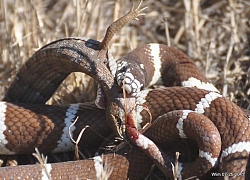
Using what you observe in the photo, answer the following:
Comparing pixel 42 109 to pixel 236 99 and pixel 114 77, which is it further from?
pixel 236 99

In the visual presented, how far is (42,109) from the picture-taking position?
484 cm

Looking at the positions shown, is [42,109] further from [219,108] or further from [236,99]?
[236,99]

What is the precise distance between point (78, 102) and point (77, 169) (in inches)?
48.8

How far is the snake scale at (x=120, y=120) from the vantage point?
13.4 ft

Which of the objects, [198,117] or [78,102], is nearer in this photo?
[198,117]

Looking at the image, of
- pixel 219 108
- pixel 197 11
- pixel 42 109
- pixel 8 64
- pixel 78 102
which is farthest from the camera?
pixel 197 11

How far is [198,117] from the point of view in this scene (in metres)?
4.18

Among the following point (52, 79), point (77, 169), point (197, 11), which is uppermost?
point (197, 11)

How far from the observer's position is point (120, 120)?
4.30 metres

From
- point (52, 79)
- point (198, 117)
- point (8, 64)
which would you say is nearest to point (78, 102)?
point (52, 79)

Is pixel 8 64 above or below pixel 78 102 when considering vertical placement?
above

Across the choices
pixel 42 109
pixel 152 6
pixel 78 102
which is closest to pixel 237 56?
pixel 152 6

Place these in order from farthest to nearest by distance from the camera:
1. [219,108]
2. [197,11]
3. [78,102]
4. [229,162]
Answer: [197,11]
[78,102]
[219,108]
[229,162]

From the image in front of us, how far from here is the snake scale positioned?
161 inches
